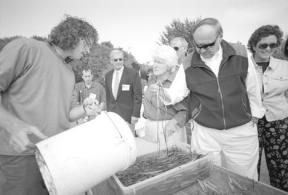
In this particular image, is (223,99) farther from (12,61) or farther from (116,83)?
(116,83)

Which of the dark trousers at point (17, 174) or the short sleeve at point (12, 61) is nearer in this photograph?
the short sleeve at point (12, 61)

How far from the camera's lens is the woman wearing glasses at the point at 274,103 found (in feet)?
7.72

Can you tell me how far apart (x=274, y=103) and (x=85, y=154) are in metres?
2.10

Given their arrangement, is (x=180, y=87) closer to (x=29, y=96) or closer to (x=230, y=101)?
(x=230, y=101)

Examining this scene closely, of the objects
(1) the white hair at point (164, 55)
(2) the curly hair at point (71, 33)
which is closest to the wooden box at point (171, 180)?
(2) the curly hair at point (71, 33)

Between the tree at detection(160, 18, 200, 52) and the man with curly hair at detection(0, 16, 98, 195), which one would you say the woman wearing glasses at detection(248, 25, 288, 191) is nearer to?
the man with curly hair at detection(0, 16, 98, 195)

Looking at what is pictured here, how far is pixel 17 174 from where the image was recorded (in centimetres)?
159

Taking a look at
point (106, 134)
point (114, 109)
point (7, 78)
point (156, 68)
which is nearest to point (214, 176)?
point (106, 134)

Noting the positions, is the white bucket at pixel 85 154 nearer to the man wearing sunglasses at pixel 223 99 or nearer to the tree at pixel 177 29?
the man wearing sunglasses at pixel 223 99

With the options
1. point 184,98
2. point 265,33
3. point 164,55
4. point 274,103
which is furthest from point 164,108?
point 265,33

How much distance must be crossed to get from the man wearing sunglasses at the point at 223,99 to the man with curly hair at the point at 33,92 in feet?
3.08

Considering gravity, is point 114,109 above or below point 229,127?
below

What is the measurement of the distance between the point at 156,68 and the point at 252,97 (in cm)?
93

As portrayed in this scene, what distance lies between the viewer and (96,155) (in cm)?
104
